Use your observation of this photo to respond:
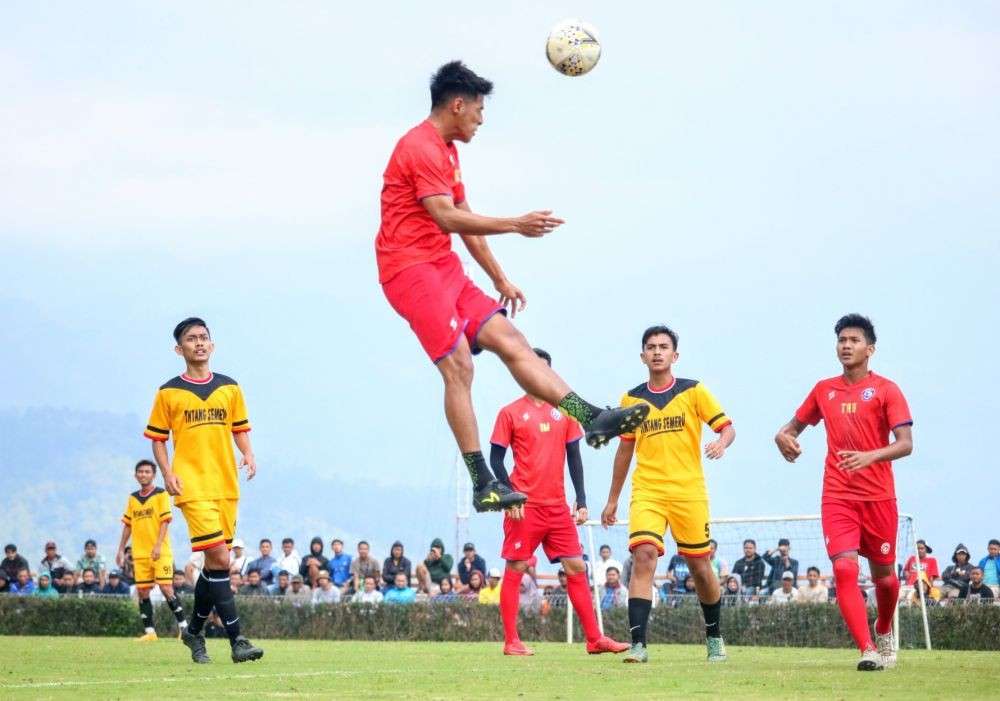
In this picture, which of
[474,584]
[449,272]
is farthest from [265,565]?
[449,272]

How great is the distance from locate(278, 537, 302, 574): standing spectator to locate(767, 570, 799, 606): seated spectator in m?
8.87

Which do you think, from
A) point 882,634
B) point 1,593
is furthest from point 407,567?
point 882,634

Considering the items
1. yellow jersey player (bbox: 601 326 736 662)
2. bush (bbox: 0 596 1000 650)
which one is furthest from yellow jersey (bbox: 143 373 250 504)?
bush (bbox: 0 596 1000 650)

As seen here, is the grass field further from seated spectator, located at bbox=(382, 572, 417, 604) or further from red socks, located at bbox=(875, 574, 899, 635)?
seated spectator, located at bbox=(382, 572, 417, 604)

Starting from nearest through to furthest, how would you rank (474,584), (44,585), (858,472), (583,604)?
(858,472) < (583,604) < (474,584) < (44,585)

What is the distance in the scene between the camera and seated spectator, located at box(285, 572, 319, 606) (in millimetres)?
24284

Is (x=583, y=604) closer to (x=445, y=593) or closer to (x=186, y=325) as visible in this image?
(x=186, y=325)

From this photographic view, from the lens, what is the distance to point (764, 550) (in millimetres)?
22344

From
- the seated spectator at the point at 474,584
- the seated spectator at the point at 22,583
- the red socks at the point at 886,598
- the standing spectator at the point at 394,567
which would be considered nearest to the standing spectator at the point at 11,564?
the seated spectator at the point at 22,583

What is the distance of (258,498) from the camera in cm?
10344

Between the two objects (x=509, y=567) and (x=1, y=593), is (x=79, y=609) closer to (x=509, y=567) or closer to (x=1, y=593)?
(x=1, y=593)

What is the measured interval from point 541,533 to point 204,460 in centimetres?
328

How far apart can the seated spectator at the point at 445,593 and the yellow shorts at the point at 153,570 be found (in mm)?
4013

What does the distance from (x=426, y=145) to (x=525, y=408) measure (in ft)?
18.1
